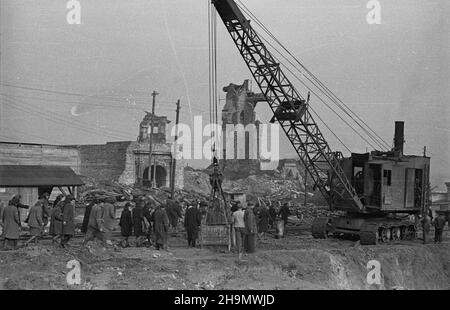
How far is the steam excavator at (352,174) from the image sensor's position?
18.1m

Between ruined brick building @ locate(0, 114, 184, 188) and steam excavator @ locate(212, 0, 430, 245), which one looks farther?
ruined brick building @ locate(0, 114, 184, 188)

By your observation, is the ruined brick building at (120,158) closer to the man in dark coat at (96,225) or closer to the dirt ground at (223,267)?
the dirt ground at (223,267)

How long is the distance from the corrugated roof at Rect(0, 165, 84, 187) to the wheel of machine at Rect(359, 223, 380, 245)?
37.1 ft

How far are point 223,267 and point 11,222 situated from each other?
5.32 meters

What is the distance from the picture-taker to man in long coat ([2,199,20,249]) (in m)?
12.4

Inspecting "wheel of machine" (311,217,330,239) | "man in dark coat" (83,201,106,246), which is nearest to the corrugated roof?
"man in dark coat" (83,201,106,246)

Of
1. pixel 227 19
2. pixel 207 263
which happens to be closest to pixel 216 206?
pixel 207 263

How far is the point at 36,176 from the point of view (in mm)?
20672

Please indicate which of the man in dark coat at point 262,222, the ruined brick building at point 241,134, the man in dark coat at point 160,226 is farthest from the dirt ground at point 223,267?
the ruined brick building at point 241,134

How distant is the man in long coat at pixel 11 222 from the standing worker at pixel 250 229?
576 centimetres

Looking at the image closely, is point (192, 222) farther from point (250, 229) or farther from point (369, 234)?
point (369, 234)

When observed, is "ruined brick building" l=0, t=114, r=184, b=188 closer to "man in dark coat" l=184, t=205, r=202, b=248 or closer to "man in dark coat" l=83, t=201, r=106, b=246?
"man in dark coat" l=184, t=205, r=202, b=248

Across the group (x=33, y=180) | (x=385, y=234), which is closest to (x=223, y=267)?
(x=385, y=234)

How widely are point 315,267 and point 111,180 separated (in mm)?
22579
